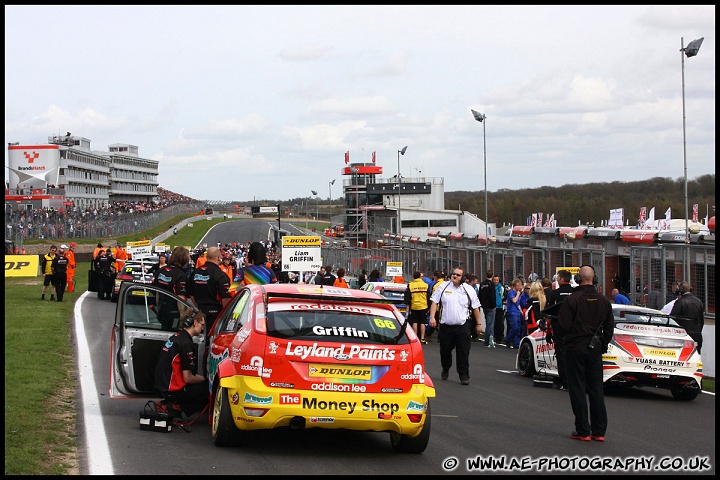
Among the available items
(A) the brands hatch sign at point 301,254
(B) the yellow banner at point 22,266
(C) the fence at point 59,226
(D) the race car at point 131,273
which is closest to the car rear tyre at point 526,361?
(A) the brands hatch sign at point 301,254

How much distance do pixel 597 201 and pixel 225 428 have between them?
305ft

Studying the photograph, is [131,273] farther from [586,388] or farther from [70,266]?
[586,388]

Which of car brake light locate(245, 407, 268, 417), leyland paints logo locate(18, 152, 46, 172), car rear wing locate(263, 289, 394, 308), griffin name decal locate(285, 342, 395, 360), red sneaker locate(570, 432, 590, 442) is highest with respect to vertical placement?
leyland paints logo locate(18, 152, 46, 172)

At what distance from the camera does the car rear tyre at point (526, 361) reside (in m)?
15.3

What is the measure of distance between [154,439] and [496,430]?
140 inches

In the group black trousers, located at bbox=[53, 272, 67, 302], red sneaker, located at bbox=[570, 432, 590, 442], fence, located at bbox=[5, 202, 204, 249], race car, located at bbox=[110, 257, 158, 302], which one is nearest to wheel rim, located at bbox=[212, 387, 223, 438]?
red sneaker, located at bbox=[570, 432, 590, 442]

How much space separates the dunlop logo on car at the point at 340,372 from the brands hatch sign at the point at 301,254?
21721 millimetres

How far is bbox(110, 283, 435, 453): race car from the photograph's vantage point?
26.0ft

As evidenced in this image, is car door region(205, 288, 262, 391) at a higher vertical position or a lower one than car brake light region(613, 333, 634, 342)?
higher

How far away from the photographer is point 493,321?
73.5 feet

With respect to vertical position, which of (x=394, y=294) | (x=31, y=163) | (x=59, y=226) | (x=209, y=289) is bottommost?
A: (x=394, y=294)

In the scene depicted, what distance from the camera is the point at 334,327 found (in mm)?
8289

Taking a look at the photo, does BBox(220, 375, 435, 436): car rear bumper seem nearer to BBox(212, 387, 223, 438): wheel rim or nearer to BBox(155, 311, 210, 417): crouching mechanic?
BBox(212, 387, 223, 438): wheel rim

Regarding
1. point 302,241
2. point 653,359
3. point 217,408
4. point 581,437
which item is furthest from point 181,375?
point 302,241
